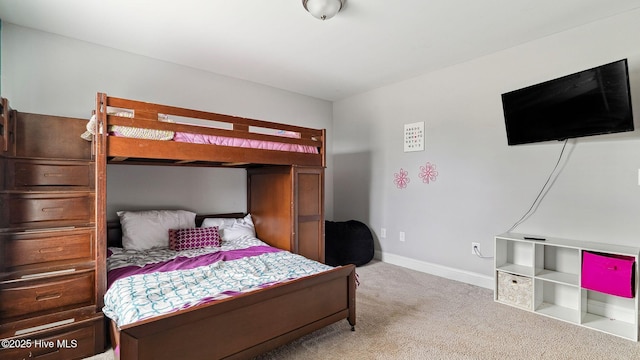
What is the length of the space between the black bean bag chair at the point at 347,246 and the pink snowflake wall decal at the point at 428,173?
103 cm

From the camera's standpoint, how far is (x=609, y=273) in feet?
7.09

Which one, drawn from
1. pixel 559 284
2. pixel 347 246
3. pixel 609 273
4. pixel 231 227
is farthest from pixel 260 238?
pixel 609 273

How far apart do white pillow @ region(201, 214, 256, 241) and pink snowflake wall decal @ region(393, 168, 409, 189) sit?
1928mm

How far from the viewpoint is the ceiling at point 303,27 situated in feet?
7.22

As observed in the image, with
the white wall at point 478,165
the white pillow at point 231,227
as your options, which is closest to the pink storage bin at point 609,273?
the white wall at point 478,165

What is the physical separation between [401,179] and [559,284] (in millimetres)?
1881

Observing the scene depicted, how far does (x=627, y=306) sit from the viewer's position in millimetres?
2236

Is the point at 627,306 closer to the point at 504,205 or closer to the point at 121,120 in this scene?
the point at 504,205

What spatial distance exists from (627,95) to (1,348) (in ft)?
13.9

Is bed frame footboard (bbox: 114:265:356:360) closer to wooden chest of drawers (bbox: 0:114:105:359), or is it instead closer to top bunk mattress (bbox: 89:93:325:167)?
wooden chest of drawers (bbox: 0:114:105:359)

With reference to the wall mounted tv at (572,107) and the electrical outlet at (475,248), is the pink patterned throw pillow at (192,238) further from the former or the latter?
the wall mounted tv at (572,107)

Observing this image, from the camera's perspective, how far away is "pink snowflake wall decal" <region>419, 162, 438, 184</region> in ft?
11.6

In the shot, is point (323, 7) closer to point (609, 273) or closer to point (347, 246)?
point (347, 246)

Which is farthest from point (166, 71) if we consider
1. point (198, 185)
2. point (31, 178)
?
point (31, 178)
